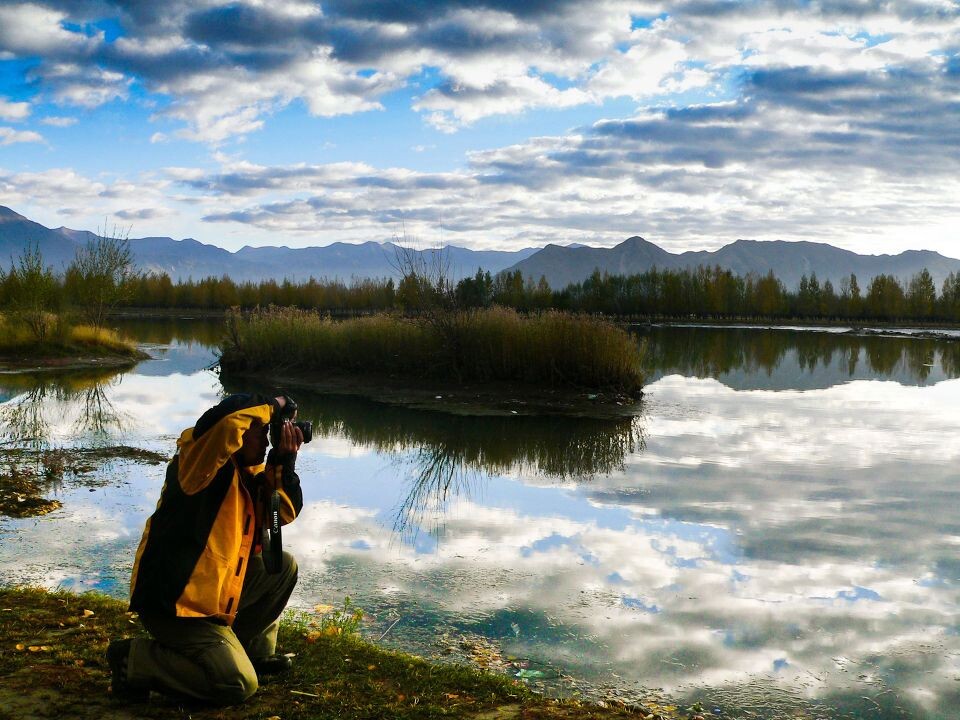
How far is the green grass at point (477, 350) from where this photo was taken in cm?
1873

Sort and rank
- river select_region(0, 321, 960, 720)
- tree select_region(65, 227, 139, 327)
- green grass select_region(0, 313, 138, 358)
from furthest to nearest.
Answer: tree select_region(65, 227, 139, 327) < green grass select_region(0, 313, 138, 358) < river select_region(0, 321, 960, 720)

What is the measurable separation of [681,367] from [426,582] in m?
22.4

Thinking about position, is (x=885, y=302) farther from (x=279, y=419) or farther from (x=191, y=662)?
(x=191, y=662)

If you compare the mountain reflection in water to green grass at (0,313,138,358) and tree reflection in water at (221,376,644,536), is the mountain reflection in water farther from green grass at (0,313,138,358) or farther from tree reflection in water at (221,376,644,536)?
green grass at (0,313,138,358)

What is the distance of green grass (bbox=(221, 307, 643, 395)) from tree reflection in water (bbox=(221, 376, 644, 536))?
3095 millimetres

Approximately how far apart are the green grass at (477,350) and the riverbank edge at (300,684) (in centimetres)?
1421

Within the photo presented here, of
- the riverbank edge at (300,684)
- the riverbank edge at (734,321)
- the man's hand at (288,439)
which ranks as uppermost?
the riverbank edge at (734,321)

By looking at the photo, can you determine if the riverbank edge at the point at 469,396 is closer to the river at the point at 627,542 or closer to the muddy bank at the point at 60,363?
the river at the point at 627,542

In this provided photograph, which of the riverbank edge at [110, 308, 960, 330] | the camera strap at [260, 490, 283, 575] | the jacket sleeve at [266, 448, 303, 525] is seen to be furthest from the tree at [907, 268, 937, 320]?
the camera strap at [260, 490, 283, 575]

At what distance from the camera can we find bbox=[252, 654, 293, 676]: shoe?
428 centimetres

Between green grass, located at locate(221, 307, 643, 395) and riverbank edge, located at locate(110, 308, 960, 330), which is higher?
riverbank edge, located at locate(110, 308, 960, 330)

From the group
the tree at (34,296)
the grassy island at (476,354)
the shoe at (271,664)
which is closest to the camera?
the shoe at (271,664)

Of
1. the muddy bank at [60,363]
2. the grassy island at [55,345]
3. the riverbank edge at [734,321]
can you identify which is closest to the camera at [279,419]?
the muddy bank at [60,363]

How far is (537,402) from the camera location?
1753 centimetres
